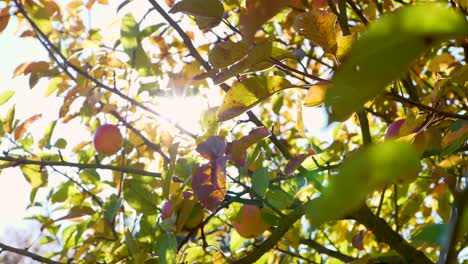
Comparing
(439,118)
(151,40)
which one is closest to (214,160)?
(439,118)

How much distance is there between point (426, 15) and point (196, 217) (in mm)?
830

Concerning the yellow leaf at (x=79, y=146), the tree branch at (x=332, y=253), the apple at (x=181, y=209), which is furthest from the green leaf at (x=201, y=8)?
the yellow leaf at (x=79, y=146)

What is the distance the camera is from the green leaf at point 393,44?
246 millimetres

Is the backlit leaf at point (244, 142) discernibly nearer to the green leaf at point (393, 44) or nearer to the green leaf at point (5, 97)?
the green leaf at point (393, 44)

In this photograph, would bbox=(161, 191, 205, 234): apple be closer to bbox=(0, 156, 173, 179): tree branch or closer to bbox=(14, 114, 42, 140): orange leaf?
bbox=(0, 156, 173, 179): tree branch

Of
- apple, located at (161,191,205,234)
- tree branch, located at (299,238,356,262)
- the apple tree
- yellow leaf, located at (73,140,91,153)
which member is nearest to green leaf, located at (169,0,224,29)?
the apple tree

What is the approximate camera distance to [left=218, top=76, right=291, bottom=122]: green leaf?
0.71 meters

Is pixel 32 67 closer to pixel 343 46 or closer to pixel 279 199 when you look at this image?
pixel 279 199

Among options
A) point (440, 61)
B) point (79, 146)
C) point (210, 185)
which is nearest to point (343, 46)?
point (210, 185)

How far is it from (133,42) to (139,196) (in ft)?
1.68

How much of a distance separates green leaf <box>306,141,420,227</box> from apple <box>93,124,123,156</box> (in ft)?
4.18

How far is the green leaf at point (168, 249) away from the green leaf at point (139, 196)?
0.16 m

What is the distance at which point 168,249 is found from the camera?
81cm

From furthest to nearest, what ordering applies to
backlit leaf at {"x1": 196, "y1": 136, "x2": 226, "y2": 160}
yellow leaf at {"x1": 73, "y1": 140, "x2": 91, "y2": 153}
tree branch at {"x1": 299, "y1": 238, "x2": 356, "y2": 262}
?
yellow leaf at {"x1": 73, "y1": 140, "x2": 91, "y2": 153} < tree branch at {"x1": 299, "y1": 238, "x2": 356, "y2": 262} < backlit leaf at {"x1": 196, "y1": 136, "x2": 226, "y2": 160}
